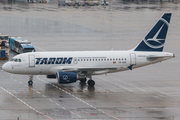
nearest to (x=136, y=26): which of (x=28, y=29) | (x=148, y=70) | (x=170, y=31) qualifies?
(x=170, y=31)

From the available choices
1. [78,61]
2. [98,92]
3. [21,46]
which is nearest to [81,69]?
[78,61]

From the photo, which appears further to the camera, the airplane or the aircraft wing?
the aircraft wing

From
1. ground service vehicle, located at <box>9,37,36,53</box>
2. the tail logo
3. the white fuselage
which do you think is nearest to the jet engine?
the white fuselage

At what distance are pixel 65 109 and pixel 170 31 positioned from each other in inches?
2670

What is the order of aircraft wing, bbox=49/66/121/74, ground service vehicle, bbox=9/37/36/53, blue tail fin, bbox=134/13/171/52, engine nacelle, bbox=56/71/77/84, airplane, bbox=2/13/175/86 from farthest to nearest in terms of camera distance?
1. ground service vehicle, bbox=9/37/36/53
2. blue tail fin, bbox=134/13/171/52
3. aircraft wing, bbox=49/66/121/74
4. airplane, bbox=2/13/175/86
5. engine nacelle, bbox=56/71/77/84

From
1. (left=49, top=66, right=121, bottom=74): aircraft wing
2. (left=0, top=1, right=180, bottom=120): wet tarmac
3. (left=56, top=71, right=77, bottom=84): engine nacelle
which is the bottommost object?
(left=0, top=1, right=180, bottom=120): wet tarmac

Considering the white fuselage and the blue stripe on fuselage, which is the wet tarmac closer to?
the white fuselage

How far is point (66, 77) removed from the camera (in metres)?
48.2

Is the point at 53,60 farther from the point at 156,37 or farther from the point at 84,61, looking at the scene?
the point at 156,37

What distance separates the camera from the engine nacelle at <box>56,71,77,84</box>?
158ft

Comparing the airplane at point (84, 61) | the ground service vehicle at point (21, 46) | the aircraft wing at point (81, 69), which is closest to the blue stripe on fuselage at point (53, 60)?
the airplane at point (84, 61)

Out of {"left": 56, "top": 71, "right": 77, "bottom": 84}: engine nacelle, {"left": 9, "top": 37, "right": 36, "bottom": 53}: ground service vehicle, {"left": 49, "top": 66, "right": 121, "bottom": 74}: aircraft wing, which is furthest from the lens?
{"left": 9, "top": 37, "right": 36, "bottom": 53}: ground service vehicle

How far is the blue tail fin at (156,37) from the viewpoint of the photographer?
53.0 metres

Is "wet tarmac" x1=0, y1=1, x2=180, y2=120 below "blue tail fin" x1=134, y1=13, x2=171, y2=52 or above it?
below
